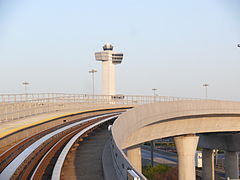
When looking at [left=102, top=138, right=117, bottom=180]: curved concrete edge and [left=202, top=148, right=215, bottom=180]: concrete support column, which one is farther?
[left=202, top=148, right=215, bottom=180]: concrete support column

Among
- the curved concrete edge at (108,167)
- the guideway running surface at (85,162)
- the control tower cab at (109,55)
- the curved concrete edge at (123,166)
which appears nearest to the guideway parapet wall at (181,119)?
the guideway running surface at (85,162)

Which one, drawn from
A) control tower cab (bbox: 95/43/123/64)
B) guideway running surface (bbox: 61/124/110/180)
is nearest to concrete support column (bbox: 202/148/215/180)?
guideway running surface (bbox: 61/124/110/180)

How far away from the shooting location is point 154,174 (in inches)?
2108

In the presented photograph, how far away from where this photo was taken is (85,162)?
1225cm

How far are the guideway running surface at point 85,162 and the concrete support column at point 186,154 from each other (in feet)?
67.9

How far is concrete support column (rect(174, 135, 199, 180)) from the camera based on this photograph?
35781 millimetres

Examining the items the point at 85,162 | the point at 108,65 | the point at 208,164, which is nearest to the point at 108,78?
the point at 108,65

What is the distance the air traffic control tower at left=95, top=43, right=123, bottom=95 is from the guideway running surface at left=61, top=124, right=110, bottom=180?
8209cm

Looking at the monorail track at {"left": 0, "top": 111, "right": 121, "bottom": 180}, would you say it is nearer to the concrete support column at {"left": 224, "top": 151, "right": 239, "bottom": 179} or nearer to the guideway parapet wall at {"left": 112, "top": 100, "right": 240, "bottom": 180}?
the guideway parapet wall at {"left": 112, "top": 100, "right": 240, "bottom": 180}

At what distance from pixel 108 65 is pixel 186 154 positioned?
68961 millimetres

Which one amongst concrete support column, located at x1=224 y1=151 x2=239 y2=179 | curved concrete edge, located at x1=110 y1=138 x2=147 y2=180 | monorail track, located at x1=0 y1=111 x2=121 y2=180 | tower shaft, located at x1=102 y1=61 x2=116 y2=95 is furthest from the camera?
tower shaft, located at x1=102 y1=61 x2=116 y2=95

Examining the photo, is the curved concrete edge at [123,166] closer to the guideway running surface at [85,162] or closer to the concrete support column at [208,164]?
the guideway running surface at [85,162]

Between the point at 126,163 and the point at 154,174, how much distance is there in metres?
48.6

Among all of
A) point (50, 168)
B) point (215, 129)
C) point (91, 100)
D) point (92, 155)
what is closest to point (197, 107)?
point (215, 129)
